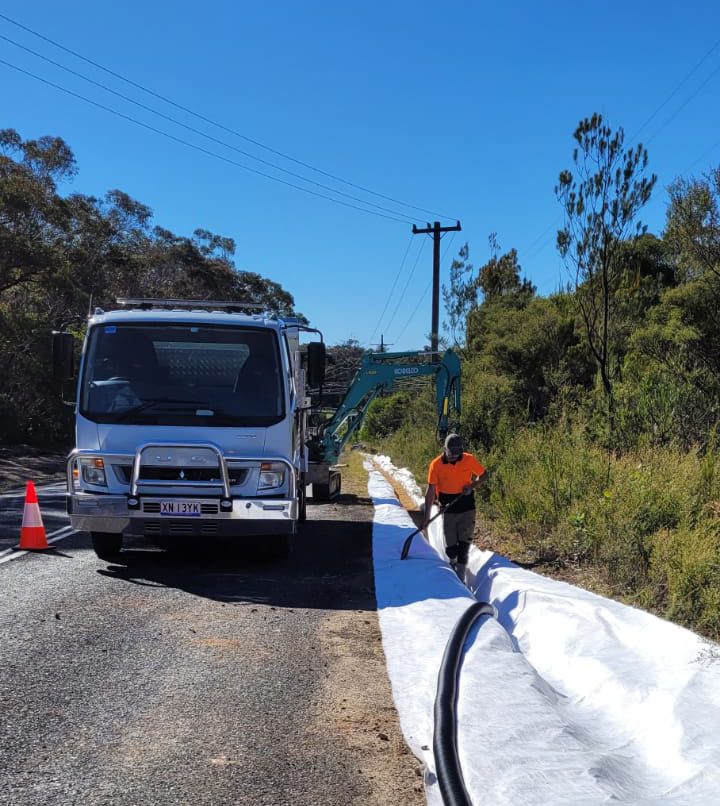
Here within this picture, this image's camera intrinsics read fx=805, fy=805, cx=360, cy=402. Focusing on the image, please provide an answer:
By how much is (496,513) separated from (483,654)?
24.8 ft

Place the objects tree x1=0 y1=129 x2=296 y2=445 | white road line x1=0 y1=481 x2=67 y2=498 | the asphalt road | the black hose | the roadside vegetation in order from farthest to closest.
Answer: tree x1=0 y1=129 x2=296 y2=445 < white road line x1=0 y1=481 x2=67 y2=498 < the roadside vegetation < the asphalt road < the black hose

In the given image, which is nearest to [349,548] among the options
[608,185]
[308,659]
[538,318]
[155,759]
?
[308,659]

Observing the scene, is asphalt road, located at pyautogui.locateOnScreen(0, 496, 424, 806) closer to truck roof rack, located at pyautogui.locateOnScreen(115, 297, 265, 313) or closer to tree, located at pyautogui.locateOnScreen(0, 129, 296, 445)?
truck roof rack, located at pyautogui.locateOnScreen(115, 297, 265, 313)

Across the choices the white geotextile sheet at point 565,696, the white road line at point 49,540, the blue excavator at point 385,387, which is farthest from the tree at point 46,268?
the white geotextile sheet at point 565,696

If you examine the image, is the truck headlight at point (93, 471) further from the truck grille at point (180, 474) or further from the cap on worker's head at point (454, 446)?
the cap on worker's head at point (454, 446)

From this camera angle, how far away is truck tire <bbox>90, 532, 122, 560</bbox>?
28.4ft

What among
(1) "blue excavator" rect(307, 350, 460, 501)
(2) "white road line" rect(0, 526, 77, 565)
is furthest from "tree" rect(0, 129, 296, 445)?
(2) "white road line" rect(0, 526, 77, 565)

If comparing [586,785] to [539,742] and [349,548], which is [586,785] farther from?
[349,548]

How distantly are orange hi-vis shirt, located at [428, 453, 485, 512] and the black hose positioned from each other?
12.5ft

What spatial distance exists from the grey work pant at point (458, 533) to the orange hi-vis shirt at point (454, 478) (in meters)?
0.08

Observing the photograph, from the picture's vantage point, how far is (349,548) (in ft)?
34.4

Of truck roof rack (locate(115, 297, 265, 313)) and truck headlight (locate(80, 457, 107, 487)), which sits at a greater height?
truck roof rack (locate(115, 297, 265, 313))

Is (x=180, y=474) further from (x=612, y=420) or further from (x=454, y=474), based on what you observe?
(x=612, y=420)

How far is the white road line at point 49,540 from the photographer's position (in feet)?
28.8
